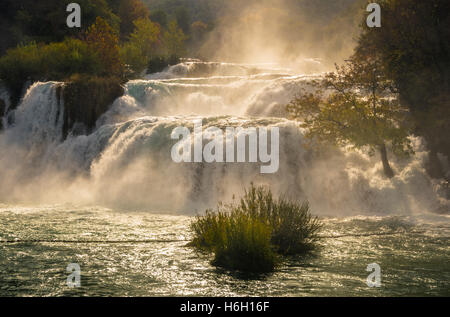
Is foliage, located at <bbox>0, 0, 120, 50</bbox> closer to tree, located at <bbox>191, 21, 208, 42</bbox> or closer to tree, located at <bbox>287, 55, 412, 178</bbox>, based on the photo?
tree, located at <bbox>287, 55, 412, 178</bbox>

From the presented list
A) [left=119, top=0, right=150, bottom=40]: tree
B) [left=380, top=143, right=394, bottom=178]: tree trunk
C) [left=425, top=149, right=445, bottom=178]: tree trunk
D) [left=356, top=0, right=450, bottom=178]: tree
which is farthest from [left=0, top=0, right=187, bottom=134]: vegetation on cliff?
[left=425, top=149, right=445, bottom=178]: tree trunk

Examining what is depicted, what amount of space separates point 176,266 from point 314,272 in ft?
9.00

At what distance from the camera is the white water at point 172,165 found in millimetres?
18641

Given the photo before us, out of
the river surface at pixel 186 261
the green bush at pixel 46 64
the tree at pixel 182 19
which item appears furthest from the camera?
the tree at pixel 182 19

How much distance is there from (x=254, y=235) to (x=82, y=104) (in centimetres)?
2176

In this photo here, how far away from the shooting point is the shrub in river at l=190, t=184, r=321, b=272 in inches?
400

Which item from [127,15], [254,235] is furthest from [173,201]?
[127,15]

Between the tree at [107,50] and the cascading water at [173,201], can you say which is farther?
the tree at [107,50]

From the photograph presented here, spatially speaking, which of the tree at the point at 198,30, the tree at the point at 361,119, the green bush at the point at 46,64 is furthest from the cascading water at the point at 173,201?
the tree at the point at 198,30

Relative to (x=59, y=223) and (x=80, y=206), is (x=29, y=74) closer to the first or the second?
(x=80, y=206)

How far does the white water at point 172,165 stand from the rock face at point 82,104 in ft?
1.48

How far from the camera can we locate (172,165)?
2144cm

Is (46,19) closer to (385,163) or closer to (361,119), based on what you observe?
(361,119)

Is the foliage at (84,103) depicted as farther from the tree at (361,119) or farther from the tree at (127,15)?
the tree at (127,15)
